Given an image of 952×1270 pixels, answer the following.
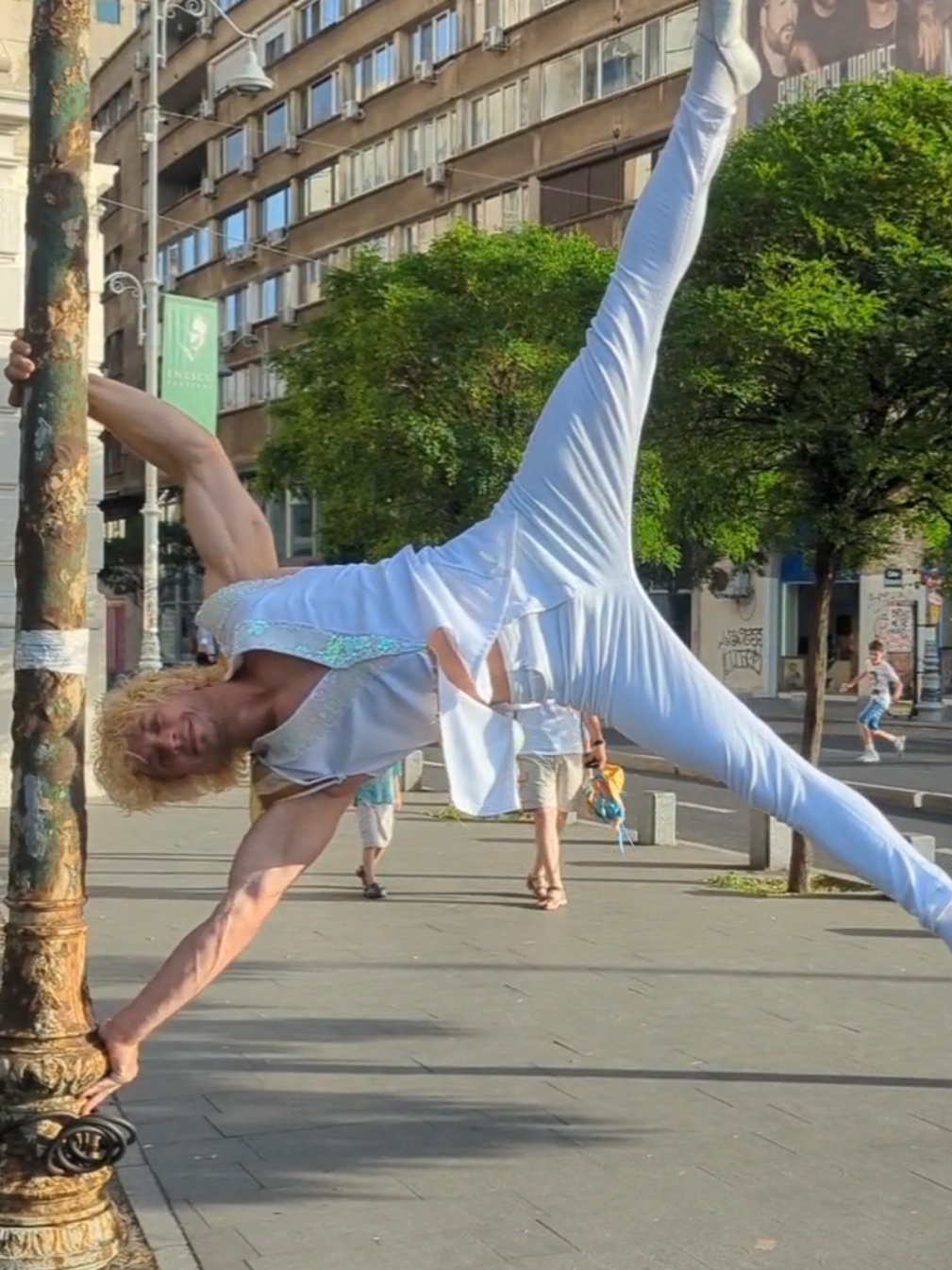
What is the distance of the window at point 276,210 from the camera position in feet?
174

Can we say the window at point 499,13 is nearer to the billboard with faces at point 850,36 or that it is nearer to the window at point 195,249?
the billboard with faces at point 850,36

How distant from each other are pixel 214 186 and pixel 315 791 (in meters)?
56.6

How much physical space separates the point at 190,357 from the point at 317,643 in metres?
17.4

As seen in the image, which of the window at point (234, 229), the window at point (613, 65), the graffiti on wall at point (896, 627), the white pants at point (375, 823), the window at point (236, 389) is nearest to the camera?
the white pants at point (375, 823)

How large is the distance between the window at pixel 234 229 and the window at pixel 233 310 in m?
1.60

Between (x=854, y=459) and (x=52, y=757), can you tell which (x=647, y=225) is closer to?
(x=52, y=757)

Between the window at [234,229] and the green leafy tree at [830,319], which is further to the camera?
the window at [234,229]

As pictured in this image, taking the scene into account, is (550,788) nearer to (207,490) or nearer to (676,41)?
(207,490)

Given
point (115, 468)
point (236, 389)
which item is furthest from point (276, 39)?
point (115, 468)

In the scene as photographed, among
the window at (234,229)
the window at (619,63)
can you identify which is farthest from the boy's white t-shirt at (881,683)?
the window at (234,229)

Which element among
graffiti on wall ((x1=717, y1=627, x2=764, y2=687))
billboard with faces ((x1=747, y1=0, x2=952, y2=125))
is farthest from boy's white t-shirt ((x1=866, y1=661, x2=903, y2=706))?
billboard with faces ((x1=747, y1=0, x2=952, y2=125))

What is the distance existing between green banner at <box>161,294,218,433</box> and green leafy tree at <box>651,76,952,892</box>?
1080cm

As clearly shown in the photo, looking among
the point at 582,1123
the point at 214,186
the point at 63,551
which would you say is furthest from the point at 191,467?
the point at 214,186

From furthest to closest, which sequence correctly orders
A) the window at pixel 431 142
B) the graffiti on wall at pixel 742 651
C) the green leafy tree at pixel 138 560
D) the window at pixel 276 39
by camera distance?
the window at pixel 276 39 → the green leafy tree at pixel 138 560 → the window at pixel 431 142 → the graffiti on wall at pixel 742 651
